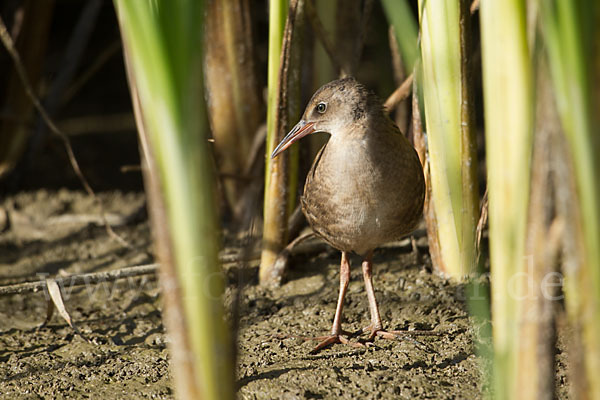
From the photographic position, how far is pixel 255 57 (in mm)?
3844

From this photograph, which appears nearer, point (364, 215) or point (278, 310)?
point (364, 215)

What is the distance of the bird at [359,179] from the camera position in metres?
2.76

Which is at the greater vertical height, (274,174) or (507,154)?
(507,154)

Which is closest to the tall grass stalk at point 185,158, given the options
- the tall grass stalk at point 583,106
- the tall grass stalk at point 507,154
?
the tall grass stalk at point 507,154

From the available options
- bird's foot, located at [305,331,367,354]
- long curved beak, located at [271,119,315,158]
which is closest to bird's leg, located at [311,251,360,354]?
bird's foot, located at [305,331,367,354]

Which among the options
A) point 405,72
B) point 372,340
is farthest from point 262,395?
point 405,72

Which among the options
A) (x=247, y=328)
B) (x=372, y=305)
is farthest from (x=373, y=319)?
(x=247, y=328)

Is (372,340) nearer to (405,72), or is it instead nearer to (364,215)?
(364,215)

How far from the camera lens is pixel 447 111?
2.94m

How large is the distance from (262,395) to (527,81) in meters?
1.39

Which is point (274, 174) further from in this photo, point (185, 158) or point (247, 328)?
point (185, 158)

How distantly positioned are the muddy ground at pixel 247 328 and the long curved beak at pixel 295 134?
68 centimetres

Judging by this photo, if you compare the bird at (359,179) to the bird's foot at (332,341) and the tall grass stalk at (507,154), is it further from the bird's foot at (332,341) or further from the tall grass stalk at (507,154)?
the tall grass stalk at (507,154)

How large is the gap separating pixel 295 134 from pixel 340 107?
0.80 feet
